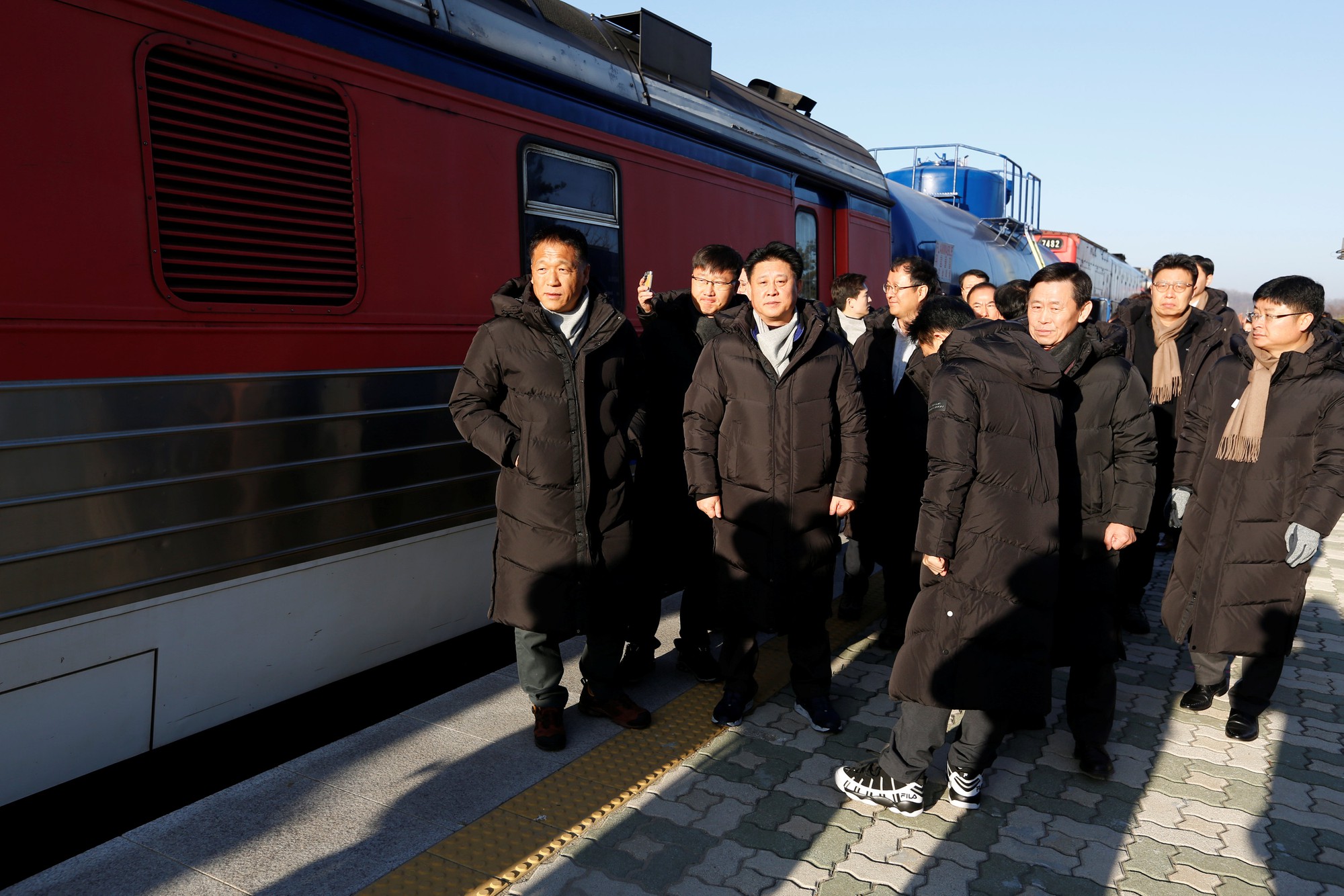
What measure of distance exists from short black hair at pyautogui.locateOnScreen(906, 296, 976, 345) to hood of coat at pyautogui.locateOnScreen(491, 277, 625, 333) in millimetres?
1478

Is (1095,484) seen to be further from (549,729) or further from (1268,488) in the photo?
(549,729)

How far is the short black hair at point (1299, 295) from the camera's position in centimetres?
359

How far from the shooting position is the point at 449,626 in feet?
13.6

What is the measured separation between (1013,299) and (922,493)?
182 cm

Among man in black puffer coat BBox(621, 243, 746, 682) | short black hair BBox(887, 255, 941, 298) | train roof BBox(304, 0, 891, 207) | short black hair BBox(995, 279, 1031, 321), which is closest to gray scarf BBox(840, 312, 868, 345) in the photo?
short black hair BBox(887, 255, 941, 298)

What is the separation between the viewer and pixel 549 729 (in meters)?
3.41

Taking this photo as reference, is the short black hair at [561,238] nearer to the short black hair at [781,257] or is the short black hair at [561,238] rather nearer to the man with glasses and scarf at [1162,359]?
the short black hair at [781,257]

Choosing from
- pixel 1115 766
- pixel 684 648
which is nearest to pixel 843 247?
pixel 684 648

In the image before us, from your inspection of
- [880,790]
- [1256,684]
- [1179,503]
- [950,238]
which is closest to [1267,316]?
[1179,503]

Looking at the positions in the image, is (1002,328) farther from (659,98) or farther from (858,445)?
(659,98)

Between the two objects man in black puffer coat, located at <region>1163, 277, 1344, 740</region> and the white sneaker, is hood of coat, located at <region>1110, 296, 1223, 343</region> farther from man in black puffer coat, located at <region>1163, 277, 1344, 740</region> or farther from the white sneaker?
the white sneaker

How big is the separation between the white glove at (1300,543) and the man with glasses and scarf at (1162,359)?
1.08m

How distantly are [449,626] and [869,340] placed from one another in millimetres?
2546

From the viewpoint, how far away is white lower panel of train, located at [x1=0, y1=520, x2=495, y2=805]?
2.68 m
